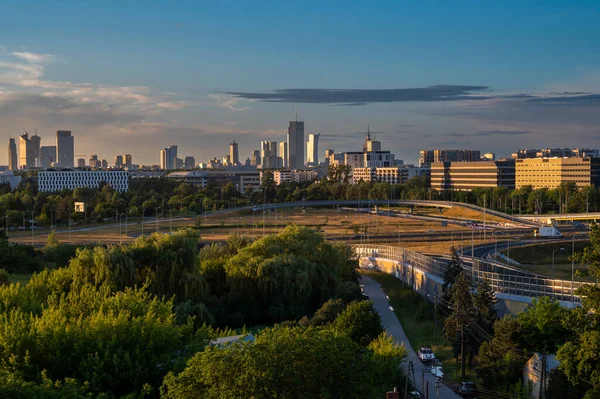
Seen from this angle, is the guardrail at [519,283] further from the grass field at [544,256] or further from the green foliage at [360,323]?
the grass field at [544,256]

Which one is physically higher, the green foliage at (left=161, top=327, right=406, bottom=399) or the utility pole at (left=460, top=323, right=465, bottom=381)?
the green foliage at (left=161, top=327, right=406, bottom=399)

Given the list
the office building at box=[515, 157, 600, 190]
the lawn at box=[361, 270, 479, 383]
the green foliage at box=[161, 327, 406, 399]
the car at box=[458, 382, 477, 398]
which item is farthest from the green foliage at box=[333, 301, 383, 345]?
the office building at box=[515, 157, 600, 190]

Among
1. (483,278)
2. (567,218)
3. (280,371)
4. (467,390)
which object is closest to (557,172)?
(567,218)

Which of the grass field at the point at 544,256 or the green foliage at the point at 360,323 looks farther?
the grass field at the point at 544,256

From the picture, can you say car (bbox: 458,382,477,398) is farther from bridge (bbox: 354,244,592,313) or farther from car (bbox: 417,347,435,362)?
bridge (bbox: 354,244,592,313)

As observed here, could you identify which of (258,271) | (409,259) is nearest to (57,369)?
(258,271)

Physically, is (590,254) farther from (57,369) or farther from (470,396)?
(57,369)

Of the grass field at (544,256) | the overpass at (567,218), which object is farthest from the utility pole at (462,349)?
the overpass at (567,218)
